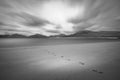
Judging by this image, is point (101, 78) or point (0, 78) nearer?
point (101, 78)

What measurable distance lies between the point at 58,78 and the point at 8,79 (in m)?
2.32

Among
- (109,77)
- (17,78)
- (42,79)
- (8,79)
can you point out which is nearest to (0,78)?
(8,79)

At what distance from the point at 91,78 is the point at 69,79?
990 millimetres

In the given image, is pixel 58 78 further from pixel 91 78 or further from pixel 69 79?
pixel 91 78

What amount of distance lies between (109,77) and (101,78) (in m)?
0.41

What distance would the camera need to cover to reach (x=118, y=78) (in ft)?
8.75

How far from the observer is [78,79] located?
269cm

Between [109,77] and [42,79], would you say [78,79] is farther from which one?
[42,79]

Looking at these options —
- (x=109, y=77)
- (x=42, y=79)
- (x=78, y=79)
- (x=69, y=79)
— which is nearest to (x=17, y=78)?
(x=42, y=79)

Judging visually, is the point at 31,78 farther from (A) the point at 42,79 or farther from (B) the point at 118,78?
(B) the point at 118,78

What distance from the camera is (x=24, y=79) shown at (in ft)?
8.96

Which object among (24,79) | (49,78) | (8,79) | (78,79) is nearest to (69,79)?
(78,79)

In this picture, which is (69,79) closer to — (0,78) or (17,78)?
(17,78)

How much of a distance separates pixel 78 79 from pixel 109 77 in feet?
4.65
